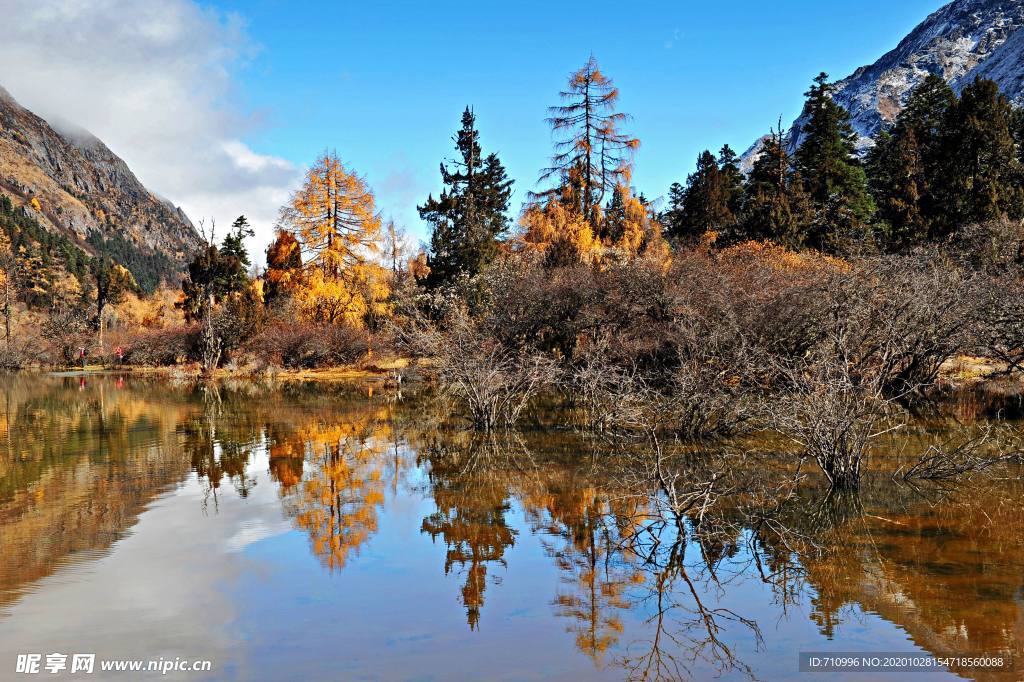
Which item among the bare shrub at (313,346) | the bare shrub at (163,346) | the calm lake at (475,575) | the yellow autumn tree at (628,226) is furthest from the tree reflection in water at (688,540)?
the bare shrub at (163,346)

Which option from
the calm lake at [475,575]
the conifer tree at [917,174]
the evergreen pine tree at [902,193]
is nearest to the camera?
the calm lake at [475,575]

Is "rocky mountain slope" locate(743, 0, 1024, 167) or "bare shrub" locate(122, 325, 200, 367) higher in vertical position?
"rocky mountain slope" locate(743, 0, 1024, 167)

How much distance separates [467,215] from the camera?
37281 mm

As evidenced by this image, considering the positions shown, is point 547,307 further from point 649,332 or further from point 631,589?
point 631,589

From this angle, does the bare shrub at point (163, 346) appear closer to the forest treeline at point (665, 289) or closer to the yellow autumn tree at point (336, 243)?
the forest treeline at point (665, 289)

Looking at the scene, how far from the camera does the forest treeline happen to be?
1692 centimetres

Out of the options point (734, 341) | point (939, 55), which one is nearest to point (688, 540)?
point (734, 341)

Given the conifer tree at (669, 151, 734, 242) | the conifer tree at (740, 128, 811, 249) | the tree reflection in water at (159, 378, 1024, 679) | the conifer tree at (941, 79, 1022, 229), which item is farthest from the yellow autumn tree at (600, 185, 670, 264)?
the tree reflection in water at (159, 378, 1024, 679)

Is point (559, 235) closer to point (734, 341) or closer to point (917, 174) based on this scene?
point (734, 341)

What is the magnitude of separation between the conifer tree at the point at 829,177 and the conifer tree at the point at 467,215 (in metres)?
19.5

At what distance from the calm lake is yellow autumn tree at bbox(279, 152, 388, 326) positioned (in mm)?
28782

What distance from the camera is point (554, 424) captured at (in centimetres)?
1933

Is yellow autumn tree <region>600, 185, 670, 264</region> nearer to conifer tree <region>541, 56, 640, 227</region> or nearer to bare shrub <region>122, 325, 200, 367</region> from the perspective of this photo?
conifer tree <region>541, 56, 640, 227</region>

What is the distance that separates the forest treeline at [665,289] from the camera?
16.9m
